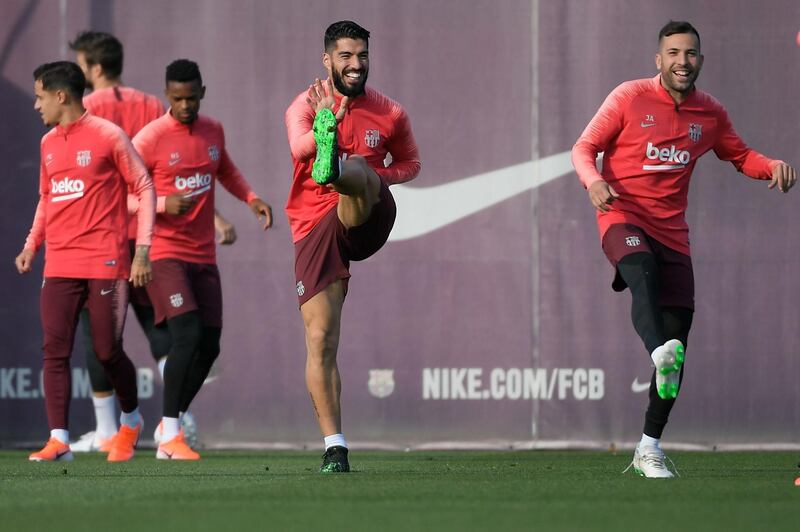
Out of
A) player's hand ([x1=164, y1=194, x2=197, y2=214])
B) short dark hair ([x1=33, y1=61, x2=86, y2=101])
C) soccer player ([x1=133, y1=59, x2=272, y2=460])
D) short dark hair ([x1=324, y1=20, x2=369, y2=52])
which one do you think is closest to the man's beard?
short dark hair ([x1=324, y1=20, x2=369, y2=52])

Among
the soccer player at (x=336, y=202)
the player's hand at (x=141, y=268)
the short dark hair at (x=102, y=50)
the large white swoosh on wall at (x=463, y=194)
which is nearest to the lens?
A: the soccer player at (x=336, y=202)

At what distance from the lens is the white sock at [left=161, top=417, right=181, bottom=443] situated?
A: 8.46 meters

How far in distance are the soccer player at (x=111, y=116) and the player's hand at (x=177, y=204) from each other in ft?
1.56

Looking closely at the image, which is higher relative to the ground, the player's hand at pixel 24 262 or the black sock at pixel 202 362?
the player's hand at pixel 24 262

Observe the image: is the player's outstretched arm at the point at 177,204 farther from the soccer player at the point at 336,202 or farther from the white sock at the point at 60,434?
the soccer player at the point at 336,202

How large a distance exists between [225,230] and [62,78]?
1.51m

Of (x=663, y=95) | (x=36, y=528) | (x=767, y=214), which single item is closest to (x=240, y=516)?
(x=36, y=528)

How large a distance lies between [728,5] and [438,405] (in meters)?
3.28

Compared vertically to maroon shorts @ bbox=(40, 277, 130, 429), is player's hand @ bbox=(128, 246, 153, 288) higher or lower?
higher

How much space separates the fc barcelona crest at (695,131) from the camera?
6898 millimetres

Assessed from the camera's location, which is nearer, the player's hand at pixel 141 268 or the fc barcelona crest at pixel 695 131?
the fc barcelona crest at pixel 695 131

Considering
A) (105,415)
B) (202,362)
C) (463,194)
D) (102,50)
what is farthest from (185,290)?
(463,194)

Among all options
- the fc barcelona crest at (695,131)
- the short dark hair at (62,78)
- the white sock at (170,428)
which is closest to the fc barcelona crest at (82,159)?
the short dark hair at (62,78)

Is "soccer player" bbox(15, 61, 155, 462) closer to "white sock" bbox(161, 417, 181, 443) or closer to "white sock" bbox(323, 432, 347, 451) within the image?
"white sock" bbox(161, 417, 181, 443)
